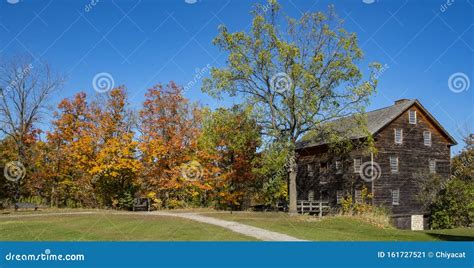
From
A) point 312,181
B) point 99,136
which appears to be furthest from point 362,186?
point 99,136

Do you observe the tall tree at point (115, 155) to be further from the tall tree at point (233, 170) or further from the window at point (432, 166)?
the window at point (432, 166)

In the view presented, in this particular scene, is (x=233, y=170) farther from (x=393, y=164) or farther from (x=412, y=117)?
(x=412, y=117)

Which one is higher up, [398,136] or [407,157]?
[398,136]

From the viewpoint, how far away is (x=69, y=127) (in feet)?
127

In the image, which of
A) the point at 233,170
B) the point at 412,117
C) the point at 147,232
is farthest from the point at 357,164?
the point at 147,232

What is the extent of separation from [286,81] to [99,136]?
1790cm

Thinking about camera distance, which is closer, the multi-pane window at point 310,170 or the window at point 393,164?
the window at point 393,164

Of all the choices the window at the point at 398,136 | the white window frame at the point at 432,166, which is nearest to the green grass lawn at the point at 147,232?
the window at the point at 398,136

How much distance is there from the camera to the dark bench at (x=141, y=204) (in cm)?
3514

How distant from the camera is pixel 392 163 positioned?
37438 millimetres

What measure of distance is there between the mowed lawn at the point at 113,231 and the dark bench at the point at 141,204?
1344 cm

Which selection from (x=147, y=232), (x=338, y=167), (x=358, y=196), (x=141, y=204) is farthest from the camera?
(x=338, y=167)

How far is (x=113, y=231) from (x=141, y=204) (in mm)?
18849

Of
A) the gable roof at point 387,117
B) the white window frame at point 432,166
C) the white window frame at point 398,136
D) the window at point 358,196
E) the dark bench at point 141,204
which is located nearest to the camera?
the dark bench at point 141,204
